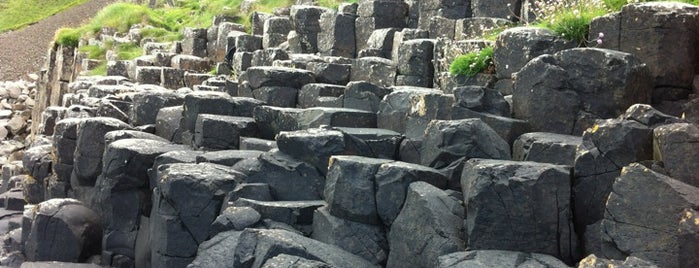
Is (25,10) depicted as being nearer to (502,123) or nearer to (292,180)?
(292,180)

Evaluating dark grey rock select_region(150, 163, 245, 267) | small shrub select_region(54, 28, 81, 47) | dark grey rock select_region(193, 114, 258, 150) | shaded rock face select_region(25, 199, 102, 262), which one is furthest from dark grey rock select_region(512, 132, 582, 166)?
small shrub select_region(54, 28, 81, 47)

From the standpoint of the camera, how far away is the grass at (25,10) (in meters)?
58.2

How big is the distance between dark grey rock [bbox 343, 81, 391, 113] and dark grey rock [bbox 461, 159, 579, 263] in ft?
14.4

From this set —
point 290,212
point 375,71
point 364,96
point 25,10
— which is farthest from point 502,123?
point 25,10

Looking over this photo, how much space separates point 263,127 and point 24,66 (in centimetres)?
4067

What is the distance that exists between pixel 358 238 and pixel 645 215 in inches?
111

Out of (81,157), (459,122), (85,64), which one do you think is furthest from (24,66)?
(459,122)

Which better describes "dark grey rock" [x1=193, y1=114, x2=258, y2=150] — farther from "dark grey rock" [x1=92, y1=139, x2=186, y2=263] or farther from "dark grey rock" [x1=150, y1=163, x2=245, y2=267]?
"dark grey rock" [x1=150, y1=163, x2=245, y2=267]

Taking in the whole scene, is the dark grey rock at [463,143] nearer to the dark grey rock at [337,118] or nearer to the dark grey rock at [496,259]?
the dark grey rock at [496,259]

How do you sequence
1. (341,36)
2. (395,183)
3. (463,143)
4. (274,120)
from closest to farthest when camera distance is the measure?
(395,183) < (463,143) < (274,120) < (341,36)

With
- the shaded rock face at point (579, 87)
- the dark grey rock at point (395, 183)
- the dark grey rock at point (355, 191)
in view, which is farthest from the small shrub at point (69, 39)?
the shaded rock face at point (579, 87)

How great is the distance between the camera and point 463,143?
7.55 metres

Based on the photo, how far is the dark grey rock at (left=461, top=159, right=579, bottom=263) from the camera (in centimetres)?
637

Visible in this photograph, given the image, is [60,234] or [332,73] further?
[332,73]
